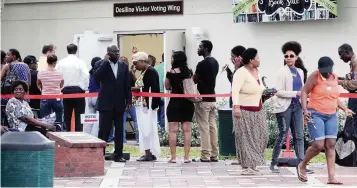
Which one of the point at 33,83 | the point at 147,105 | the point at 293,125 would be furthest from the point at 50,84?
the point at 293,125

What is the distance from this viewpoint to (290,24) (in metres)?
19.9

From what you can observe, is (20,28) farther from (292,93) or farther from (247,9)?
(292,93)

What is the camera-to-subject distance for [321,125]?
1169 cm

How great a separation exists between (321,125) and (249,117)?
1.38 metres

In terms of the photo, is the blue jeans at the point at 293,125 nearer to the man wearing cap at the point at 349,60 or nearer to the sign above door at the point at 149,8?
the man wearing cap at the point at 349,60

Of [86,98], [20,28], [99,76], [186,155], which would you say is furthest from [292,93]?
[20,28]

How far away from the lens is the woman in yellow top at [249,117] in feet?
41.8

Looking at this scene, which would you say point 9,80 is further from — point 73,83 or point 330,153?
point 330,153

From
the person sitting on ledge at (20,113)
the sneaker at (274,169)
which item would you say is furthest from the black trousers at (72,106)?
the sneaker at (274,169)

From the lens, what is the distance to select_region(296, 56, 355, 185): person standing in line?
11.7 metres

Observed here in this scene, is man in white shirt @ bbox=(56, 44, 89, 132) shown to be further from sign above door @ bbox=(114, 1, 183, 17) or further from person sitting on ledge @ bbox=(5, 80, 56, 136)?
sign above door @ bbox=(114, 1, 183, 17)

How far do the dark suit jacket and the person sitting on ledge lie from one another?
5.23 ft

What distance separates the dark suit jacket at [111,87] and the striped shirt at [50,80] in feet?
5.99

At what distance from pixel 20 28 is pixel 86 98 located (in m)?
4.65
